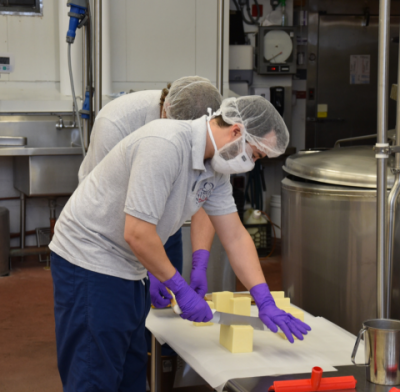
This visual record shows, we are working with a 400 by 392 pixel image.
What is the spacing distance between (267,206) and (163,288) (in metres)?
3.11

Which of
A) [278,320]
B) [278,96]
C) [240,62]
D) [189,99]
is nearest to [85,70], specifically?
[240,62]

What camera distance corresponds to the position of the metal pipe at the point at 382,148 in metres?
1.19

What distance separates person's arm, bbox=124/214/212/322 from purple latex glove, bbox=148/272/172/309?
1.05 ft

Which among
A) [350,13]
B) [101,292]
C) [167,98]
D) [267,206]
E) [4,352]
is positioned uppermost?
[350,13]

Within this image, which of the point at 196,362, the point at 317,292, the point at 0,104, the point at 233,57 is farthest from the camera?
the point at 233,57

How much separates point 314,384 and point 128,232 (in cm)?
51

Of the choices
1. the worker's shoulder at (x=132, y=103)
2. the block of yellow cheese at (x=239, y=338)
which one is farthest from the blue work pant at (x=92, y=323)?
the worker's shoulder at (x=132, y=103)

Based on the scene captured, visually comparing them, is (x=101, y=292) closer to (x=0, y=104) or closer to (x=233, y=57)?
(x=0, y=104)

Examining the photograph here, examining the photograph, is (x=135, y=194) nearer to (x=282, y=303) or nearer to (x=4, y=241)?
(x=282, y=303)

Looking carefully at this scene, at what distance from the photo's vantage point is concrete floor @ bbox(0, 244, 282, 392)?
7.17 ft

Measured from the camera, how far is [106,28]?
3.81 meters

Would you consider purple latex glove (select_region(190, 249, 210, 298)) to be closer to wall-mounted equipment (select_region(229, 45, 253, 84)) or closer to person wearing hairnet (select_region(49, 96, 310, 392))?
person wearing hairnet (select_region(49, 96, 310, 392))

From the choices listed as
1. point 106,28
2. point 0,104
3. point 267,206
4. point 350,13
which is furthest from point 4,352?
point 350,13

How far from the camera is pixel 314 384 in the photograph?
107 cm
